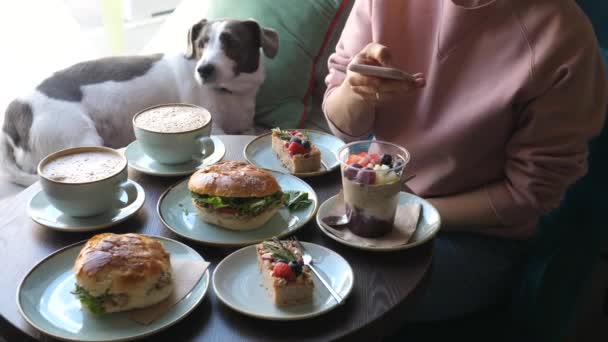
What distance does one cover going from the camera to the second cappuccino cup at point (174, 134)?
1.06 metres

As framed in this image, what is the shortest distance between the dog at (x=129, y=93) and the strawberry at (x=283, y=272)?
100cm

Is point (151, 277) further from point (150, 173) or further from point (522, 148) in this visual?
point (522, 148)

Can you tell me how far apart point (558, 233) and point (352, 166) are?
539 millimetres

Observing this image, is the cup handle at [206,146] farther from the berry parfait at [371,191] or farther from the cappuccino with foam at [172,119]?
the berry parfait at [371,191]

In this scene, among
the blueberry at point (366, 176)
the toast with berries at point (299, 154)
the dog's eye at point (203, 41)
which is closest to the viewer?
the blueberry at point (366, 176)

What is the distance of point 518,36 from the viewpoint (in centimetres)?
108

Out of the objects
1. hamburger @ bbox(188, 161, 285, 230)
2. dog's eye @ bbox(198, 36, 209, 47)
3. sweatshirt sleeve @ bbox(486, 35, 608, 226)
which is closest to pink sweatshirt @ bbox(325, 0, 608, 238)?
sweatshirt sleeve @ bbox(486, 35, 608, 226)

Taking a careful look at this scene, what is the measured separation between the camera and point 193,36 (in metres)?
1.77

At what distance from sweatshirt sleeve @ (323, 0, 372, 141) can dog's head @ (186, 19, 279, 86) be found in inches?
19.5

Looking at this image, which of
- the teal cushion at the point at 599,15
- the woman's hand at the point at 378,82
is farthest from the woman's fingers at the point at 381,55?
the teal cushion at the point at 599,15

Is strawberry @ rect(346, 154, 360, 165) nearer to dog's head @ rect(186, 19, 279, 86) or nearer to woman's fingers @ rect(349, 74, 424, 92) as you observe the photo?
woman's fingers @ rect(349, 74, 424, 92)

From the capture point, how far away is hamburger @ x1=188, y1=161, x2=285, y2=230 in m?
0.93

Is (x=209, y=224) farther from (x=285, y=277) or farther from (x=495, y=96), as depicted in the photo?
(x=495, y=96)

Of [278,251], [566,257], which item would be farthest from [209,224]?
[566,257]
